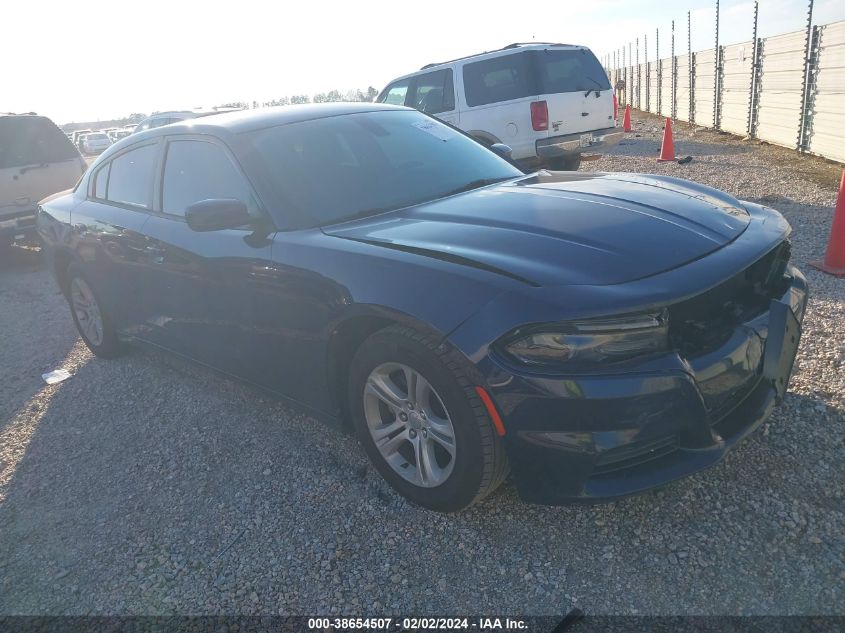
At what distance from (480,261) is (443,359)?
1.29 ft

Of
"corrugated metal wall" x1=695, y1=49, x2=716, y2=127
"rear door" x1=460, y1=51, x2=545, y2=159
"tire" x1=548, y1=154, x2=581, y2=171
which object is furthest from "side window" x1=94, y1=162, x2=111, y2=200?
"corrugated metal wall" x1=695, y1=49, x2=716, y2=127

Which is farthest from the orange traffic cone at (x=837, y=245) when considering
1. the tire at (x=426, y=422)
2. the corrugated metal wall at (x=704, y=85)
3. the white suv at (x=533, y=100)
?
the corrugated metal wall at (x=704, y=85)

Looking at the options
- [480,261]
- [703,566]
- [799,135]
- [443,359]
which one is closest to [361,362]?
[443,359]

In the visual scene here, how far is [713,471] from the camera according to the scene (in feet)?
9.05

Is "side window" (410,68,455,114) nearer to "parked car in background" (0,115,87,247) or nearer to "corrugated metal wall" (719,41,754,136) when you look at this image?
"parked car in background" (0,115,87,247)

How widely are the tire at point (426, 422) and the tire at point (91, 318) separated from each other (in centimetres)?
291

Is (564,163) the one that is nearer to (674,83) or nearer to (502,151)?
(502,151)

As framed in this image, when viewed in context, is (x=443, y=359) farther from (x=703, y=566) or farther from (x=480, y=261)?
(x=703, y=566)

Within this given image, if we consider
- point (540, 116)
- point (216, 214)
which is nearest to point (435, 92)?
point (540, 116)

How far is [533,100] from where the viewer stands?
30.1ft

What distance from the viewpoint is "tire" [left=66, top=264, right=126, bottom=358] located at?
4.85 metres

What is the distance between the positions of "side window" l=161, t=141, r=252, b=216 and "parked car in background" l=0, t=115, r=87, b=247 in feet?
20.1

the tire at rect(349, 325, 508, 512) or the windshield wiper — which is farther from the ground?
the windshield wiper

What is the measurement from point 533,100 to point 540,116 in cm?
26
